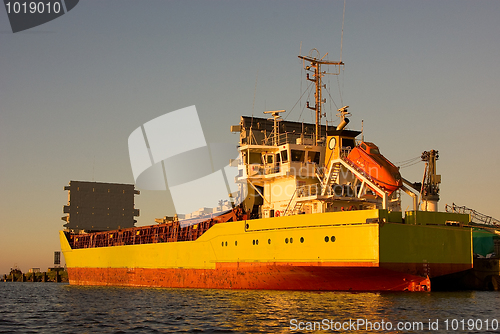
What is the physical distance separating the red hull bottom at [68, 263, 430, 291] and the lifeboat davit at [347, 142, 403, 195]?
162 inches

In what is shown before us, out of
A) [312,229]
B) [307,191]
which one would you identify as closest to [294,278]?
[312,229]

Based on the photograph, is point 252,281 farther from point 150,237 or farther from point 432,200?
point 150,237

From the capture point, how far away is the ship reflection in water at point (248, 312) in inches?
638

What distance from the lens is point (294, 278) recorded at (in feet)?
82.8

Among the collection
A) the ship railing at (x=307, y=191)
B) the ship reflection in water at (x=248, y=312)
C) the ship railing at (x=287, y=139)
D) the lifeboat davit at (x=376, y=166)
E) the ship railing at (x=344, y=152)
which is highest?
the ship railing at (x=287, y=139)

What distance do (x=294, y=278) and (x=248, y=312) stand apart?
6920 mm

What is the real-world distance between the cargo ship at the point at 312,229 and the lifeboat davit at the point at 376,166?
46 mm

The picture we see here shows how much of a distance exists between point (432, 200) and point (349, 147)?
592cm

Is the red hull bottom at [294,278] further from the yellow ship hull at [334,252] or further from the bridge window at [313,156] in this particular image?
the bridge window at [313,156]

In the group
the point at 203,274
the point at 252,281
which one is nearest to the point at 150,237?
the point at 203,274

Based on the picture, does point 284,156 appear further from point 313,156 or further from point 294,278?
point 294,278

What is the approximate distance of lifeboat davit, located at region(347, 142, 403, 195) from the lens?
2453 centimetres

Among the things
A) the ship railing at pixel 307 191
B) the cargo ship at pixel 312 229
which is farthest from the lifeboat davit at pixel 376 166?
the ship railing at pixel 307 191

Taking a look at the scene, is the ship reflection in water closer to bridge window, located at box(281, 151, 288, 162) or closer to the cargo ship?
the cargo ship
